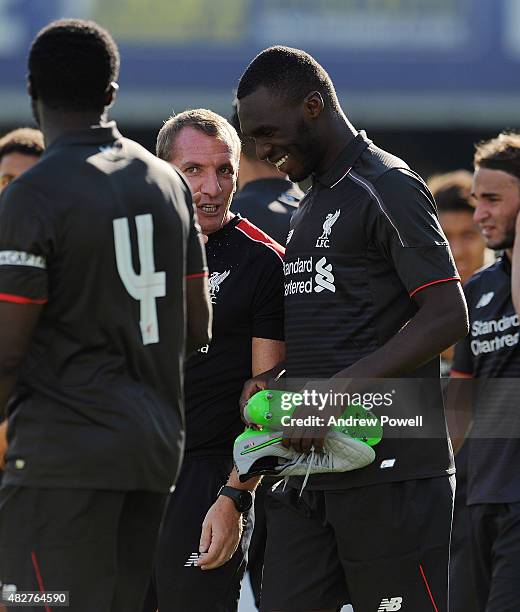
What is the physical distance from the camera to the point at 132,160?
3.46m

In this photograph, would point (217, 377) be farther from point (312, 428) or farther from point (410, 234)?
point (410, 234)

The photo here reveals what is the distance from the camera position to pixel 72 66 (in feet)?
11.0

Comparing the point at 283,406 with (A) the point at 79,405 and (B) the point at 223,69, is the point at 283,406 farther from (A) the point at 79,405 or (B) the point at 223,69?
(B) the point at 223,69

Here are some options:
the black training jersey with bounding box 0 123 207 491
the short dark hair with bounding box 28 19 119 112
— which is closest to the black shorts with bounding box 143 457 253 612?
the black training jersey with bounding box 0 123 207 491

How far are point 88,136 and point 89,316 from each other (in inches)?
19.1

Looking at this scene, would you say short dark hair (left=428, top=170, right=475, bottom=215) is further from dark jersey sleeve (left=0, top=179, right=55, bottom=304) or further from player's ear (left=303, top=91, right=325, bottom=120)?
dark jersey sleeve (left=0, top=179, right=55, bottom=304)

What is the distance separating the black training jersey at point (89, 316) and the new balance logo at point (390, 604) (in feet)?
3.53

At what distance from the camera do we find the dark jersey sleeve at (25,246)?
3.17m

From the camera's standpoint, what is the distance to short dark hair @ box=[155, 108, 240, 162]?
4633 mm

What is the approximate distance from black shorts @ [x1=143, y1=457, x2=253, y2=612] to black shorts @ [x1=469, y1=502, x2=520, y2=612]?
4.74ft

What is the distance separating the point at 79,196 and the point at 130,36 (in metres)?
11.7

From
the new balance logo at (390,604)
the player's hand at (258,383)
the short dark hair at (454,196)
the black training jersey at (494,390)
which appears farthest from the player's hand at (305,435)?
the short dark hair at (454,196)

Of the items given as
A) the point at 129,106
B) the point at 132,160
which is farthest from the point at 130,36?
the point at 132,160

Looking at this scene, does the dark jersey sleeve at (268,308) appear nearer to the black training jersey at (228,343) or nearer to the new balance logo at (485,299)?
→ the black training jersey at (228,343)
